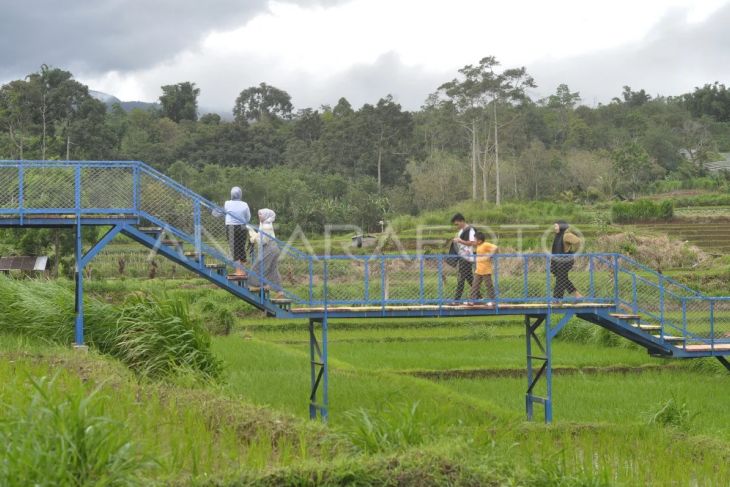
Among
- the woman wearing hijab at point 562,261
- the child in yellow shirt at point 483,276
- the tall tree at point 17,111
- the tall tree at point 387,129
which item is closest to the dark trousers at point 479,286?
the child in yellow shirt at point 483,276

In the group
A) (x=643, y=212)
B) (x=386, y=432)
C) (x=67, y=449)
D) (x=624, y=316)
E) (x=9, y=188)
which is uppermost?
(x=643, y=212)

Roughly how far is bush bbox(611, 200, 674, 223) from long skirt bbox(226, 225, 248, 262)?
1401 inches

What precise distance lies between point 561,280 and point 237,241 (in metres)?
5.01

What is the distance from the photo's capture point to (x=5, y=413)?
7.88 m

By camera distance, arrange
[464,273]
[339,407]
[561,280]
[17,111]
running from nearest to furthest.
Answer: [339,407] < [464,273] < [561,280] < [17,111]

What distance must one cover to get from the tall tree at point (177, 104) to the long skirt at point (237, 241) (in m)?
62.9

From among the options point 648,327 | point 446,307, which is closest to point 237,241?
point 446,307

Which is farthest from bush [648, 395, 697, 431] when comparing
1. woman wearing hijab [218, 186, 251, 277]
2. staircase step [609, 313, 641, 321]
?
woman wearing hijab [218, 186, 251, 277]

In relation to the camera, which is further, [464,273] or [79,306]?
[464,273]

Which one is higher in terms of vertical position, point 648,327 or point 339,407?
point 648,327

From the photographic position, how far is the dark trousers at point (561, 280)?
50.8 ft

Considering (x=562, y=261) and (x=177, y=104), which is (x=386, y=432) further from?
(x=177, y=104)

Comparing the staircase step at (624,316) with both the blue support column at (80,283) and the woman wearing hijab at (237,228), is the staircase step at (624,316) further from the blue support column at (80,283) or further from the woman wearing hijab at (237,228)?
the blue support column at (80,283)

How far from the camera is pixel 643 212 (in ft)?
158
